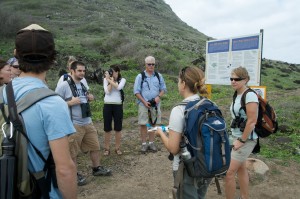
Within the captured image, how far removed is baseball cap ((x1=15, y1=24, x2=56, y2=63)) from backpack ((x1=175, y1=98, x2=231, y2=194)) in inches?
50.6

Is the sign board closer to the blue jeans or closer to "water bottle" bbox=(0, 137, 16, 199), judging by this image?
the blue jeans

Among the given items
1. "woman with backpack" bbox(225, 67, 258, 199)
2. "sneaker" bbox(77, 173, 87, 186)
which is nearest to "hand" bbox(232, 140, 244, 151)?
"woman with backpack" bbox(225, 67, 258, 199)

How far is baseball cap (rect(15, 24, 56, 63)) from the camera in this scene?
5.86ft

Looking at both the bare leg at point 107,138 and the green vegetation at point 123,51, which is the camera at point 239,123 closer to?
the bare leg at point 107,138

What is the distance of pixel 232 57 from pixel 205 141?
4.46 meters

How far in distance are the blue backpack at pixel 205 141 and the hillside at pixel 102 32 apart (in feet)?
53.4

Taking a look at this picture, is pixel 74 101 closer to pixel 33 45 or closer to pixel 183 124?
pixel 183 124

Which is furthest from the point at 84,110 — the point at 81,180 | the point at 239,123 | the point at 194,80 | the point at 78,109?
the point at 194,80

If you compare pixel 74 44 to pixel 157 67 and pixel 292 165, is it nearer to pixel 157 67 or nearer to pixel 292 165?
pixel 157 67

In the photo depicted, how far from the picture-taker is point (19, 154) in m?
1.69

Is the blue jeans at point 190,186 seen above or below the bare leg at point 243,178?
above

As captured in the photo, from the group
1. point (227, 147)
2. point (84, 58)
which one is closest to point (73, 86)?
point (227, 147)

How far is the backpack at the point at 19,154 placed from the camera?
1.66 meters

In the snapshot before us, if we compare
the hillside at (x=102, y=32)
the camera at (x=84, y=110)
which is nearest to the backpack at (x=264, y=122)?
the camera at (x=84, y=110)
